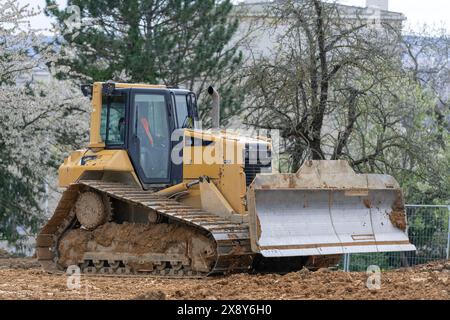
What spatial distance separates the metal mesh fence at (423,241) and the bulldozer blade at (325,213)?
4033 millimetres

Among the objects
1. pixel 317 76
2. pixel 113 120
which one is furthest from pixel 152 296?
pixel 317 76

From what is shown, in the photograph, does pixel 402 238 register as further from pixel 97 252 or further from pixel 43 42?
pixel 43 42

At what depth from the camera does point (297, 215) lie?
44.3 ft

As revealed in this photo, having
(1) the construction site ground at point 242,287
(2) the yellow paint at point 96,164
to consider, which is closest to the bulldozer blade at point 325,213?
(1) the construction site ground at point 242,287

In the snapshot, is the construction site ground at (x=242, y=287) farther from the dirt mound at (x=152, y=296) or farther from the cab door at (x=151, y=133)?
the cab door at (x=151, y=133)

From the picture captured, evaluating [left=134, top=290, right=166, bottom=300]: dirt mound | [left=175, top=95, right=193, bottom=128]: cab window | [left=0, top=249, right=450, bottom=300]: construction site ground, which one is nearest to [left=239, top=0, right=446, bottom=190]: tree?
[left=175, top=95, right=193, bottom=128]: cab window

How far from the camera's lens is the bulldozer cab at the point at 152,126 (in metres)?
14.8

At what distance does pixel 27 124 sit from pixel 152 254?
10036 mm

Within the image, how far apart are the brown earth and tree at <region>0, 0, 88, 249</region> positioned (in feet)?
31.2

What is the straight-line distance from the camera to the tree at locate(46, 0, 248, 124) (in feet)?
80.1

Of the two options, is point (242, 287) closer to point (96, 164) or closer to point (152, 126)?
point (152, 126)

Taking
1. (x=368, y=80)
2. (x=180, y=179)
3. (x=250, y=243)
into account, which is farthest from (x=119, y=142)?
(x=368, y=80)

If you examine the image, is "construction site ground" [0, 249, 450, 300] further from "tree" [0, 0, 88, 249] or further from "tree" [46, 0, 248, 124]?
"tree" [46, 0, 248, 124]
